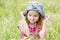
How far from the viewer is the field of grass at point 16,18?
19.5 ft

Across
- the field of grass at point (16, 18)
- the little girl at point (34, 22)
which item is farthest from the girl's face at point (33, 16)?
the field of grass at point (16, 18)

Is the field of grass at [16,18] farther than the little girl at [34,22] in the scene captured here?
Yes

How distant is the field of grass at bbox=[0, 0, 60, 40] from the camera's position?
593 cm

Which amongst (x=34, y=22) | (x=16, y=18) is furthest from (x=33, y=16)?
(x=16, y=18)

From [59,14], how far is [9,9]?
1.17 metres

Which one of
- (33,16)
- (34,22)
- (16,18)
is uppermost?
(33,16)

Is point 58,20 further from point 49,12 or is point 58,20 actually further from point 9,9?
point 9,9

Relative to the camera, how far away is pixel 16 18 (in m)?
7.14

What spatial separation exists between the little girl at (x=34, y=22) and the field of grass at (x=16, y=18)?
1.19 feet

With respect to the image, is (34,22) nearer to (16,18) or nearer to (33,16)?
(33,16)

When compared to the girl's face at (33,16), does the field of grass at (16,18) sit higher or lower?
lower

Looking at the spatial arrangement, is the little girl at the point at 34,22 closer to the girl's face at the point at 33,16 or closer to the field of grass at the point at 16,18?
the girl's face at the point at 33,16

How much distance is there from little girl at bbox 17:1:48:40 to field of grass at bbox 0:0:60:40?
363mm

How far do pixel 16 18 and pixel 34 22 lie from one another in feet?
6.17
